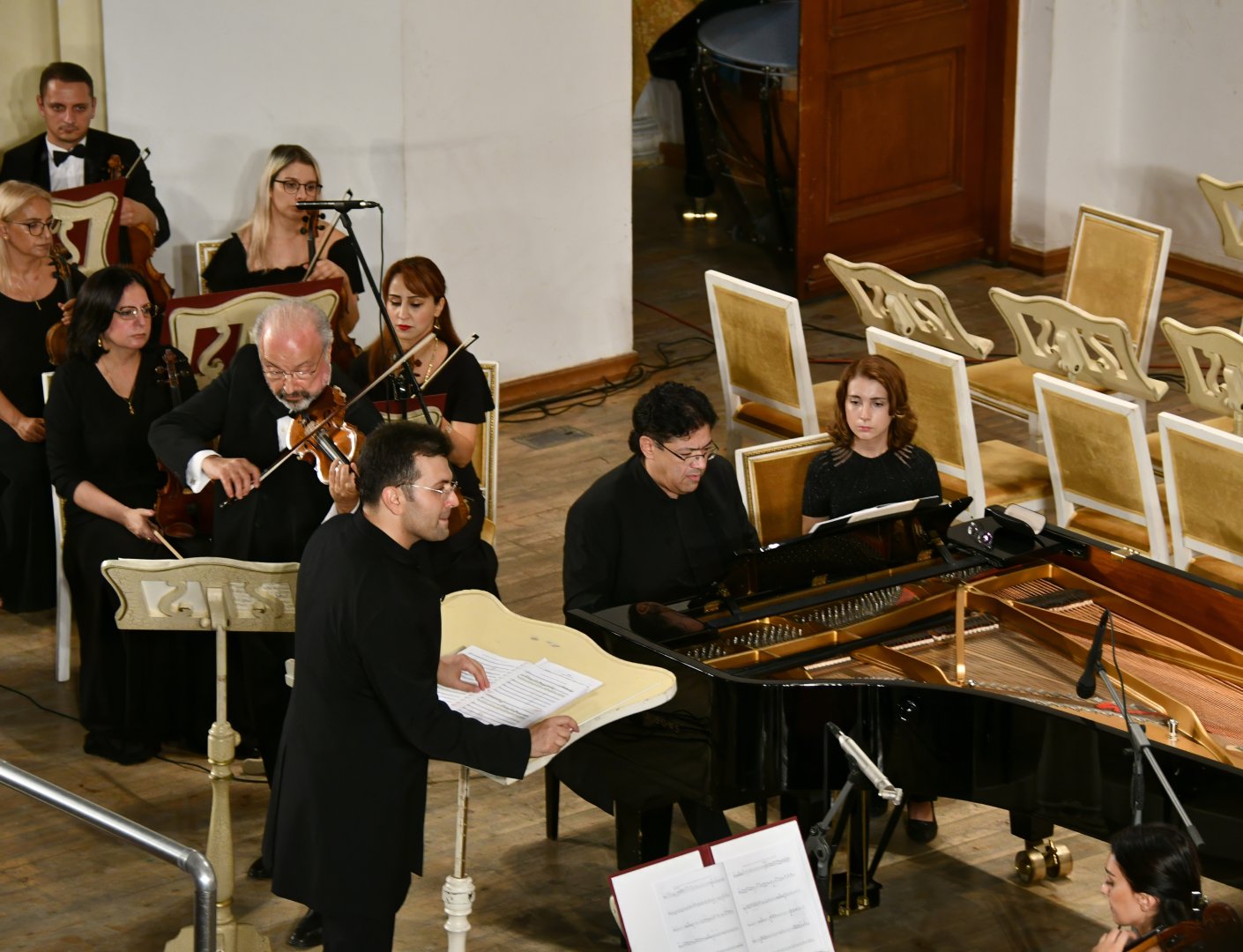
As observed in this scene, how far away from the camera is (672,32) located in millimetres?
11164

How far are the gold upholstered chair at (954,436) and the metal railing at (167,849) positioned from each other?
3.66 m

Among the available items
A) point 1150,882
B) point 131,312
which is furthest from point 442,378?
point 1150,882

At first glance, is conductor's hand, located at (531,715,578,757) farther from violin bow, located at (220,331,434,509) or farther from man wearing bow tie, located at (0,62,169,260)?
man wearing bow tie, located at (0,62,169,260)

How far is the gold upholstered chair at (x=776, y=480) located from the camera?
213 inches

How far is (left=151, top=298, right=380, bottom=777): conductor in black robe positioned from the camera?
16.0ft

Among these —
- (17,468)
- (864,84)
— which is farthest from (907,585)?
(864,84)

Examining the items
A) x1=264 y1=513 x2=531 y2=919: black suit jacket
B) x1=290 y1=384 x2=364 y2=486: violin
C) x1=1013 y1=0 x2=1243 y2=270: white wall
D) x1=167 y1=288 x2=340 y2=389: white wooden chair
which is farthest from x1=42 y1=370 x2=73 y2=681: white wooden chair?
x1=1013 y1=0 x2=1243 y2=270: white wall

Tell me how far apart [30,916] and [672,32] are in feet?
25.1

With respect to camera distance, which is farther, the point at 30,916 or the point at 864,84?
the point at 864,84

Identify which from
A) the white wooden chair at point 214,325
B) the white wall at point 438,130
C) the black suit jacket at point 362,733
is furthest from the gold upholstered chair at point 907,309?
the black suit jacket at point 362,733

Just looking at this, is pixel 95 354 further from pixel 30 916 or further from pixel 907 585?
pixel 907 585

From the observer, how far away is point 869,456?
5.29 meters

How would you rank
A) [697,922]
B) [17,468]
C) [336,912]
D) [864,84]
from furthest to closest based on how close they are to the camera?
[864,84] → [17,468] → [336,912] → [697,922]

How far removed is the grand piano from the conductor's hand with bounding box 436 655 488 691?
459mm
